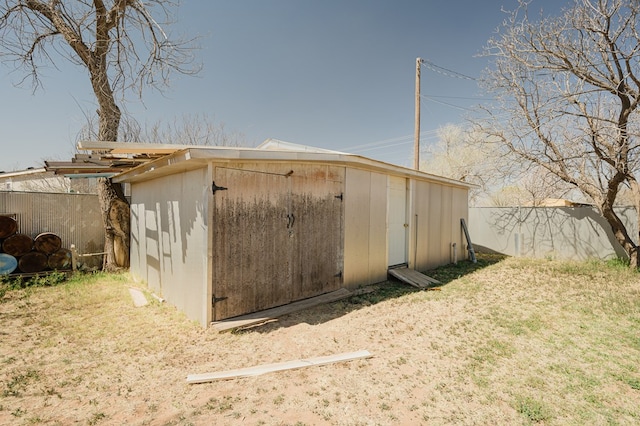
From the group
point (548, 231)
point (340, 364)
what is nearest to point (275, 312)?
point (340, 364)

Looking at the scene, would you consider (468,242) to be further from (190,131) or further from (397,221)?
(190,131)

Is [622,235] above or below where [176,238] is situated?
below

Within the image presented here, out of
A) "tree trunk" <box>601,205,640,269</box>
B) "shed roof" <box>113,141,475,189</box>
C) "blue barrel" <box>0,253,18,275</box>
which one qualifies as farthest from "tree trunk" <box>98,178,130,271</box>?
"tree trunk" <box>601,205,640,269</box>

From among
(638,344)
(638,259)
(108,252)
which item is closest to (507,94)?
(638,259)

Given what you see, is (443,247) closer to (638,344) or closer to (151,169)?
(638,344)

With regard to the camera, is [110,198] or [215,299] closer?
[215,299]

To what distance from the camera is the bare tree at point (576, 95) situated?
578 centimetres

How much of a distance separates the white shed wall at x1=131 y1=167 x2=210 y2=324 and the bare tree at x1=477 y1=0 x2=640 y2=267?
704cm

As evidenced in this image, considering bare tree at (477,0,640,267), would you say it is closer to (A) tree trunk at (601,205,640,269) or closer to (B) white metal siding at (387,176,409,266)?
(A) tree trunk at (601,205,640,269)

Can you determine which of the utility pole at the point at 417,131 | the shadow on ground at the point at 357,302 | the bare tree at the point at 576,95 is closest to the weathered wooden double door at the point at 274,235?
the shadow on ground at the point at 357,302

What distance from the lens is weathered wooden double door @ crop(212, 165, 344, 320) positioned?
11.9 ft

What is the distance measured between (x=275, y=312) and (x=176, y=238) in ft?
6.29

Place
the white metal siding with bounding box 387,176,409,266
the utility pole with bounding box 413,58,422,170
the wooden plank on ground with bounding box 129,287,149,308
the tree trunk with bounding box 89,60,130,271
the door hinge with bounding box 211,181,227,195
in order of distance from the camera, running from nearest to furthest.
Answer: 1. the door hinge with bounding box 211,181,227,195
2. the wooden plank on ground with bounding box 129,287,149,308
3. the white metal siding with bounding box 387,176,409,266
4. the tree trunk with bounding box 89,60,130,271
5. the utility pole with bounding box 413,58,422,170

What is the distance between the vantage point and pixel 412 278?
6.00 m
